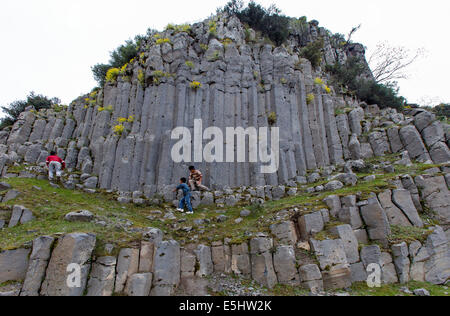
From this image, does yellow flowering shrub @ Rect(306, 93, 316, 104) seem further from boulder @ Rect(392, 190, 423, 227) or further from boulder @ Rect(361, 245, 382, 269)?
A: boulder @ Rect(361, 245, 382, 269)

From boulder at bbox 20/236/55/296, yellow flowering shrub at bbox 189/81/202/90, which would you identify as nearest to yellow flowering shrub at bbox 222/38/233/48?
yellow flowering shrub at bbox 189/81/202/90

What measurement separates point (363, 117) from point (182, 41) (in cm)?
1446

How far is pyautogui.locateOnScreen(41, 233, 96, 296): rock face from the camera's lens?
7191 mm

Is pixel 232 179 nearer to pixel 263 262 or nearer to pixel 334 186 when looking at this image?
pixel 334 186

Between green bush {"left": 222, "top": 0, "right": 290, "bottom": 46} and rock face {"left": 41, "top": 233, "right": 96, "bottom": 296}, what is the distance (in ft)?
76.4

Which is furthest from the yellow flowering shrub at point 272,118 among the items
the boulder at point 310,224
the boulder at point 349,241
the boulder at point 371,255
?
the boulder at point 371,255

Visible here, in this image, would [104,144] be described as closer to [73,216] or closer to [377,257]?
[73,216]

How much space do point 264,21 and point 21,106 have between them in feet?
81.9

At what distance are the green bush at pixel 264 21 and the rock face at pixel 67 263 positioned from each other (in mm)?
23302

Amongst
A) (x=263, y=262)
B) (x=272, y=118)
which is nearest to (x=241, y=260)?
(x=263, y=262)

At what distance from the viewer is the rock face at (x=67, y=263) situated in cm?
719

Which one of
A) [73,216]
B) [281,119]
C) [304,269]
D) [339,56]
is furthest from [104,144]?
[339,56]

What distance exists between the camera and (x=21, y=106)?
26.6 metres

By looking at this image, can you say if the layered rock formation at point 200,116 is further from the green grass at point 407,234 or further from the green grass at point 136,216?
the green grass at point 407,234
